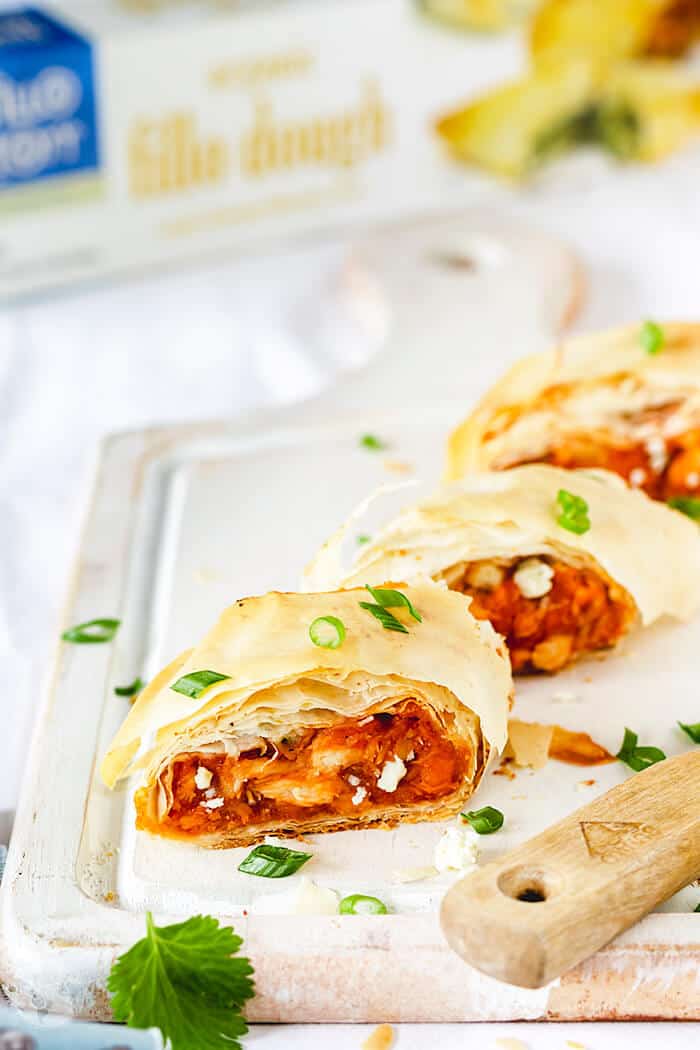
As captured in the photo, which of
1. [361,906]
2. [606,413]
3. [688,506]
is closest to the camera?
[361,906]

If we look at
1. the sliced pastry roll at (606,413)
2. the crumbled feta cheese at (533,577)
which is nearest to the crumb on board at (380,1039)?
the crumbled feta cheese at (533,577)

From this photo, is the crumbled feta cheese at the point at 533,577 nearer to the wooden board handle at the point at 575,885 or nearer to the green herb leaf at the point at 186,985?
the wooden board handle at the point at 575,885

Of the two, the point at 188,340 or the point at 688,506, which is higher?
the point at 688,506

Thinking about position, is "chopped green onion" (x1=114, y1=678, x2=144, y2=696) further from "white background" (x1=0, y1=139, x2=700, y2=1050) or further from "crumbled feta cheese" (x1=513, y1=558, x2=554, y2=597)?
"crumbled feta cheese" (x1=513, y1=558, x2=554, y2=597)

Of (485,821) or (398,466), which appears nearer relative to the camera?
(485,821)

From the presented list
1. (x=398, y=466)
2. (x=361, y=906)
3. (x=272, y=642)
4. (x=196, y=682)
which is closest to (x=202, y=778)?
(x=196, y=682)

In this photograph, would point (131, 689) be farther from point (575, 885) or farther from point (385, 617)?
point (575, 885)
